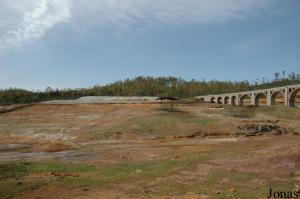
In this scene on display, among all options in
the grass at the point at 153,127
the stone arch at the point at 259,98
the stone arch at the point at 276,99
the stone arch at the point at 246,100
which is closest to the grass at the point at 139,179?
the grass at the point at 153,127

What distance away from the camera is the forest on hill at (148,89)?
12775 centimetres

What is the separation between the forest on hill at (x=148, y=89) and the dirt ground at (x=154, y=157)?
206ft

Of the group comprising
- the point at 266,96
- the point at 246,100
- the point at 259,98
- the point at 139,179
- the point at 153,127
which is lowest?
the point at 139,179

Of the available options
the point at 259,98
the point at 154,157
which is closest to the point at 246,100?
the point at 259,98

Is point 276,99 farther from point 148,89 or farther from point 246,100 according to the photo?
point 148,89

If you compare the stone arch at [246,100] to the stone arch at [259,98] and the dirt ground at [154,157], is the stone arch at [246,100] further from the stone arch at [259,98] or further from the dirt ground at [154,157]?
the dirt ground at [154,157]

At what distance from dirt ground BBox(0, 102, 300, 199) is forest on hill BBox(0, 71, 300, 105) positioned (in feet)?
206

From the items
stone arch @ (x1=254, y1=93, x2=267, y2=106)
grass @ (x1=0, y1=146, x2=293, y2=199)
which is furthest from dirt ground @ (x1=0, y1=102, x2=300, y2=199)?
stone arch @ (x1=254, y1=93, x2=267, y2=106)

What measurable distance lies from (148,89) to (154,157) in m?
130

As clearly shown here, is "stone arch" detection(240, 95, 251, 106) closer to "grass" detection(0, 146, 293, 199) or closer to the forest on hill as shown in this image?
the forest on hill

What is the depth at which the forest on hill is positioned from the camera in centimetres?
12775

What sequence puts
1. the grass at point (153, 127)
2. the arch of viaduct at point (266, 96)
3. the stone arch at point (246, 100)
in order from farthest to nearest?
the stone arch at point (246, 100) < the arch of viaduct at point (266, 96) < the grass at point (153, 127)

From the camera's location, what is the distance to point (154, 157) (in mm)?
29312

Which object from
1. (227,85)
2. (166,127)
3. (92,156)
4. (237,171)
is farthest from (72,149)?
(227,85)
